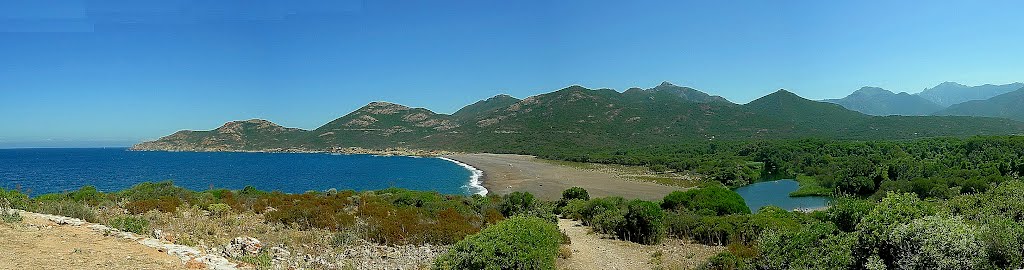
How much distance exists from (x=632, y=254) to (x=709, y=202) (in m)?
16.6

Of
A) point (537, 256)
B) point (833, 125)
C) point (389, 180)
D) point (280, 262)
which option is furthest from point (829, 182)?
point (833, 125)

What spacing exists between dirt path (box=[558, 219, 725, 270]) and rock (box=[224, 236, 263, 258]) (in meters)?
8.44

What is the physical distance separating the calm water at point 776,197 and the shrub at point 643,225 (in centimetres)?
3274

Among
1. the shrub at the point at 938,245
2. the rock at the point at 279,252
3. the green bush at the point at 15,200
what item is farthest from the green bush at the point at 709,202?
the green bush at the point at 15,200

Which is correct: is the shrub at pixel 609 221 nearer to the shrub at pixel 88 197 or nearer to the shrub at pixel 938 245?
the shrub at pixel 938 245

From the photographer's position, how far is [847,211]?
10500 millimetres

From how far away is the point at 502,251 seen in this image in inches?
437

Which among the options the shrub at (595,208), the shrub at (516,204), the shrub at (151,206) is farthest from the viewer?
the shrub at (516,204)

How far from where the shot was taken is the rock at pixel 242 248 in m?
11.3

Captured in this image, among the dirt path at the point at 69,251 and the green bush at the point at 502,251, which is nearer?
the dirt path at the point at 69,251

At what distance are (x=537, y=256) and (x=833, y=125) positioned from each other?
8250 inches

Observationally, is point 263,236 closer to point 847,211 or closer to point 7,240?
point 7,240

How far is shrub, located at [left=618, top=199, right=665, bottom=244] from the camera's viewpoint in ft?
64.2

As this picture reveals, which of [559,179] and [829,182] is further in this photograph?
[559,179]
